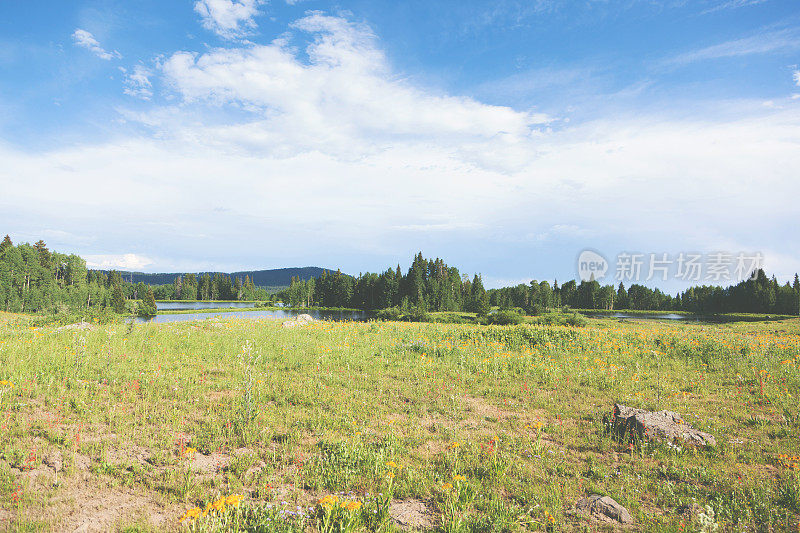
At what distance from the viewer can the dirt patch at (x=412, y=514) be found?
15.7 ft

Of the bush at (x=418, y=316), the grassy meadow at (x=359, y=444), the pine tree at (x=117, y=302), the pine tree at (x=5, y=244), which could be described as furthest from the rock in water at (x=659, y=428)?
the pine tree at (x=5, y=244)

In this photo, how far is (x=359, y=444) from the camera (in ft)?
21.8

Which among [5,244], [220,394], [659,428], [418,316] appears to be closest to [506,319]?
[418,316]

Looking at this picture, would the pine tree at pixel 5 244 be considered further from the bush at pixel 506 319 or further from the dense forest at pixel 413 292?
the bush at pixel 506 319

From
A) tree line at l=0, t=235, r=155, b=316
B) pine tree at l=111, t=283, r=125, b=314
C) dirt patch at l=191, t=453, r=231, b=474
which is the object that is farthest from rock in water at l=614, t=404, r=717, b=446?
pine tree at l=111, t=283, r=125, b=314

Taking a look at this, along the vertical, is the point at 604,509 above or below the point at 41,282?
below

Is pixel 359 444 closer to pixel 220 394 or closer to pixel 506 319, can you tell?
pixel 220 394

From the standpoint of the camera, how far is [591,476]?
6418 millimetres

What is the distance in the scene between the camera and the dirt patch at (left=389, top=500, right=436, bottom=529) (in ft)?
15.7

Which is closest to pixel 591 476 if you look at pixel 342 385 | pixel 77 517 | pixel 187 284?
pixel 342 385

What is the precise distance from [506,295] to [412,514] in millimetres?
121569

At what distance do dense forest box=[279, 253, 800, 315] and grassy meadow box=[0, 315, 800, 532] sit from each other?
63.6 meters

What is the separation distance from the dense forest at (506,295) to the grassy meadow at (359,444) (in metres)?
63.6

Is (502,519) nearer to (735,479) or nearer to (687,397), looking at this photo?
(735,479)
